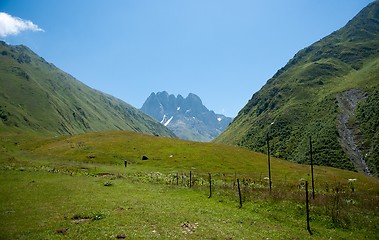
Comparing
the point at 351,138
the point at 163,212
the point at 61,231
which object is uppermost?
the point at 351,138

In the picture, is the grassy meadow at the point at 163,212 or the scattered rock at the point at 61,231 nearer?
the scattered rock at the point at 61,231

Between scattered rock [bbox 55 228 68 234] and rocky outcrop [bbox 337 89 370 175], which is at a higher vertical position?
rocky outcrop [bbox 337 89 370 175]

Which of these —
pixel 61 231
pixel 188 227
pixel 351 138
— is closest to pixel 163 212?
pixel 188 227

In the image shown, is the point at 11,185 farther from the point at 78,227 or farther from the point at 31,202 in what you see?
the point at 78,227

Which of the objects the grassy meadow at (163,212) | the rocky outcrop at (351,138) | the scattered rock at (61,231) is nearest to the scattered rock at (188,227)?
the grassy meadow at (163,212)

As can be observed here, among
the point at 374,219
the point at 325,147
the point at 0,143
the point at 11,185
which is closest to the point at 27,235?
the point at 11,185

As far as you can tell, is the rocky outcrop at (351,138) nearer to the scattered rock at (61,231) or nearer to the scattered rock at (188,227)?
the scattered rock at (188,227)

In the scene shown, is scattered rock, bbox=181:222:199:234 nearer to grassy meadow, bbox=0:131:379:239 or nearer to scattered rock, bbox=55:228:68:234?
grassy meadow, bbox=0:131:379:239

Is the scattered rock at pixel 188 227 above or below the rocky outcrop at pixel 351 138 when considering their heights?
below

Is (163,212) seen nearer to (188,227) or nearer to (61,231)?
(188,227)

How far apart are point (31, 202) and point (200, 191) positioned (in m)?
24.6

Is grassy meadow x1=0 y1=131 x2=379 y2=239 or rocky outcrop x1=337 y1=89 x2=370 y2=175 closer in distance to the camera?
grassy meadow x1=0 y1=131 x2=379 y2=239

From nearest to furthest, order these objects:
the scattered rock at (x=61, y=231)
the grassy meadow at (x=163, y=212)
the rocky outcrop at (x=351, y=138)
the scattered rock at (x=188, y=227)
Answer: the scattered rock at (x=61, y=231), the grassy meadow at (x=163, y=212), the scattered rock at (x=188, y=227), the rocky outcrop at (x=351, y=138)

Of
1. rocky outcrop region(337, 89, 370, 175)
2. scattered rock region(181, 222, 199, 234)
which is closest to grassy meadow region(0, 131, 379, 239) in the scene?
scattered rock region(181, 222, 199, 234)
